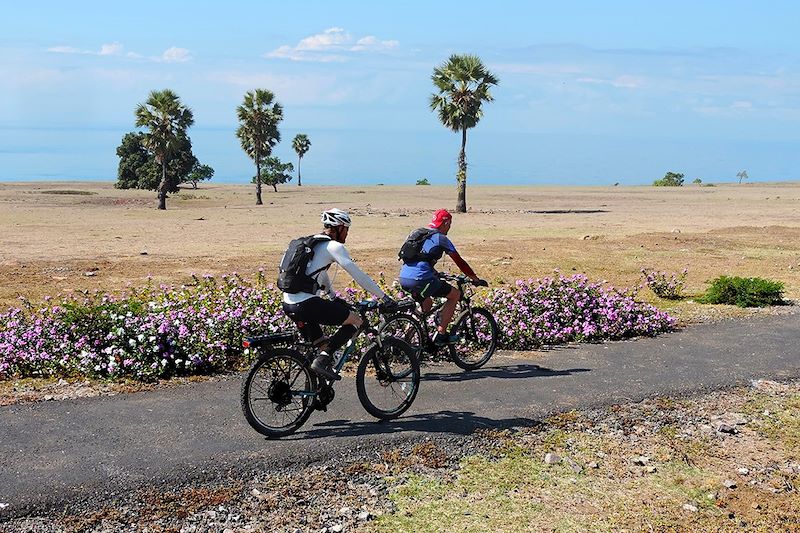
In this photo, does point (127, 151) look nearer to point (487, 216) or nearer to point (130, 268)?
point (487, 216)

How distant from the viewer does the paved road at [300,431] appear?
259 inches

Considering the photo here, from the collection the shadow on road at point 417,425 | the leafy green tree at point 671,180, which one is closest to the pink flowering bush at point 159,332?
the shadow on road at point 417,425

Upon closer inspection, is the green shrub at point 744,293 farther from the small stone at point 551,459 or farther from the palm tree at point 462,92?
the palm tree at point 462,92

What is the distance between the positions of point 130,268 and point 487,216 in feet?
120

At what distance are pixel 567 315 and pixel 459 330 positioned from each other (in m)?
2.91

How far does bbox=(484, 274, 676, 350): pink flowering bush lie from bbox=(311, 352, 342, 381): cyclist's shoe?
4.58m

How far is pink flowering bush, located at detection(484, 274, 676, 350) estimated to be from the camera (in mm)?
11914

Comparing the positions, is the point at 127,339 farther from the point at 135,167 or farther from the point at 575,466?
the point at 135,167

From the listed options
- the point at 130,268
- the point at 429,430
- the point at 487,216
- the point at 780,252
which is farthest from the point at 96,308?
the point at 487,216

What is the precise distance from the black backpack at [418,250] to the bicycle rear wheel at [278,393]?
2.61 meters

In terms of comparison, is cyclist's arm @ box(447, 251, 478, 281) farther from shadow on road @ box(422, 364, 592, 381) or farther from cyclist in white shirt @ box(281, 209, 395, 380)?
cyclist in white shirt @ box(281, 209, 395, 380)

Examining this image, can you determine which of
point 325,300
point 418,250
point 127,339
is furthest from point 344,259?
point 127,339

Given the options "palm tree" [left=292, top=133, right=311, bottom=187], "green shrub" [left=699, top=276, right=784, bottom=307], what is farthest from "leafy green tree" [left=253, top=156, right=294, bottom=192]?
"green shrub" [left=699, top=276, right=784, bottom=307]

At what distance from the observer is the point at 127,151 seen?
102 metres
